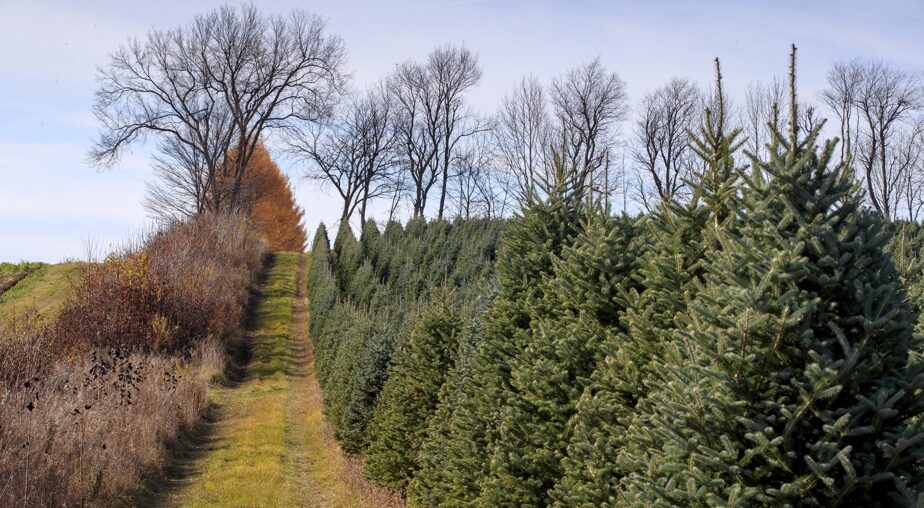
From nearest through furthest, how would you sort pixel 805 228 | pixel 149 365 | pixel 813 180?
pixel 805 228 → pixel 813 180 → pixel 149 365

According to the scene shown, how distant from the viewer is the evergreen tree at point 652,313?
16.5ft

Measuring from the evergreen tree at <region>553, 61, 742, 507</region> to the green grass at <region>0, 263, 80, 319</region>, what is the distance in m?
28.4

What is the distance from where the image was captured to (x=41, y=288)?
35188 millimetres

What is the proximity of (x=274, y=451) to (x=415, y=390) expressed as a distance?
17.3ft

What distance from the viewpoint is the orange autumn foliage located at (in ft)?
185

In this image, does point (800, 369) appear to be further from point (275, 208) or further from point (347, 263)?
point (275, 208)

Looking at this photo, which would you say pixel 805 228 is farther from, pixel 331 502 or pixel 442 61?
pixel 442 61

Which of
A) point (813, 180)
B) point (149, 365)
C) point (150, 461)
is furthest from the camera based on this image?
point (149, 365)

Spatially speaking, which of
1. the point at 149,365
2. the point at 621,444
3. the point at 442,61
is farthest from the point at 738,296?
the point at 442,61

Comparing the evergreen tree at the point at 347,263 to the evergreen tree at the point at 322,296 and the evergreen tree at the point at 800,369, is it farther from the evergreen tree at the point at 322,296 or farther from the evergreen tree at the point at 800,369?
the evergreen tree at the point at 800,369

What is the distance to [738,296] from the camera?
143 inches

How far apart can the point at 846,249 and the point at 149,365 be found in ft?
50.0

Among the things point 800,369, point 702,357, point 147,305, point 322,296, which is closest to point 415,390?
point 702,357

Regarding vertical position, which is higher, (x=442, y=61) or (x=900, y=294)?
(x=442, y=61)
